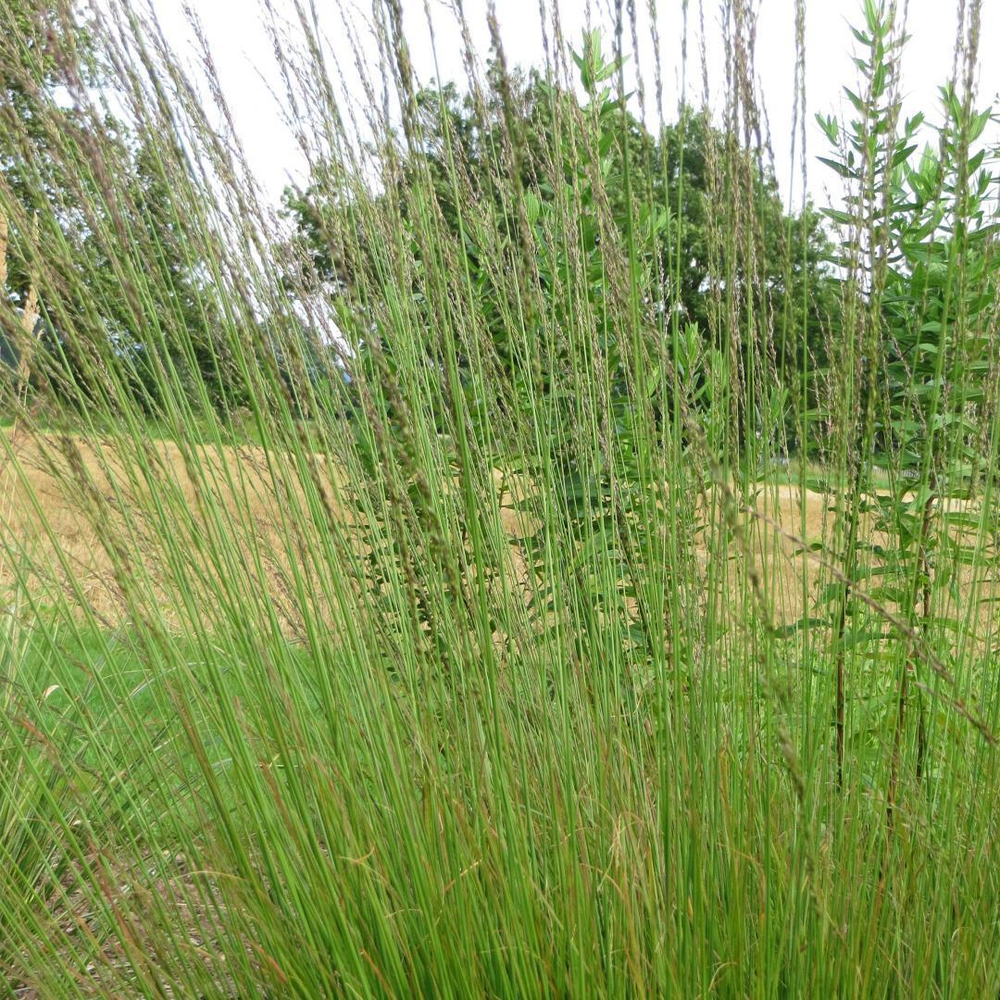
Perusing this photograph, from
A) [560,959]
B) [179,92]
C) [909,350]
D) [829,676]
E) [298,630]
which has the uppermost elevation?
[179,92]

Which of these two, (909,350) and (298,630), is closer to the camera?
(298,630)

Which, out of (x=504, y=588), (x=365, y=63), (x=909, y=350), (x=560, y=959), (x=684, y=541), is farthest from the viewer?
(x=909, y=350)

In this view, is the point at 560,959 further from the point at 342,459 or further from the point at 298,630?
the point at 342,459

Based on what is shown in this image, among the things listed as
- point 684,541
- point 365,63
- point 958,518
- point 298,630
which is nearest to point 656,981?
point 684,541

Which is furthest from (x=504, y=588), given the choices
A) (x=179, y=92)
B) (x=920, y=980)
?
(x=179, y=92)

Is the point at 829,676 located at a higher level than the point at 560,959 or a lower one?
higher

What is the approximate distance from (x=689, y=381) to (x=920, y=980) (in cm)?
99

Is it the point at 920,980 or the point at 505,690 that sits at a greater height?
the point at 505,690

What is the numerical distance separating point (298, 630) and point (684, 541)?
684 millimetres

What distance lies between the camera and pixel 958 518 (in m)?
2.22

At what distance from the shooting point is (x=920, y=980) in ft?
4.35

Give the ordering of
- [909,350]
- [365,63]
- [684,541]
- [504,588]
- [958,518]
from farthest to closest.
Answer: [909,350]
[958,518]
[365,63]
[684,541]
[504,588]

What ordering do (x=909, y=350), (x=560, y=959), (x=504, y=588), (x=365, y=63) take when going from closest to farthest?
(x=560, y=959) → (x=504, y=588) → (x=365, y=63) → (x=909, y=350)

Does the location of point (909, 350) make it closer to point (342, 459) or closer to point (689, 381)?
point (689, 381)
